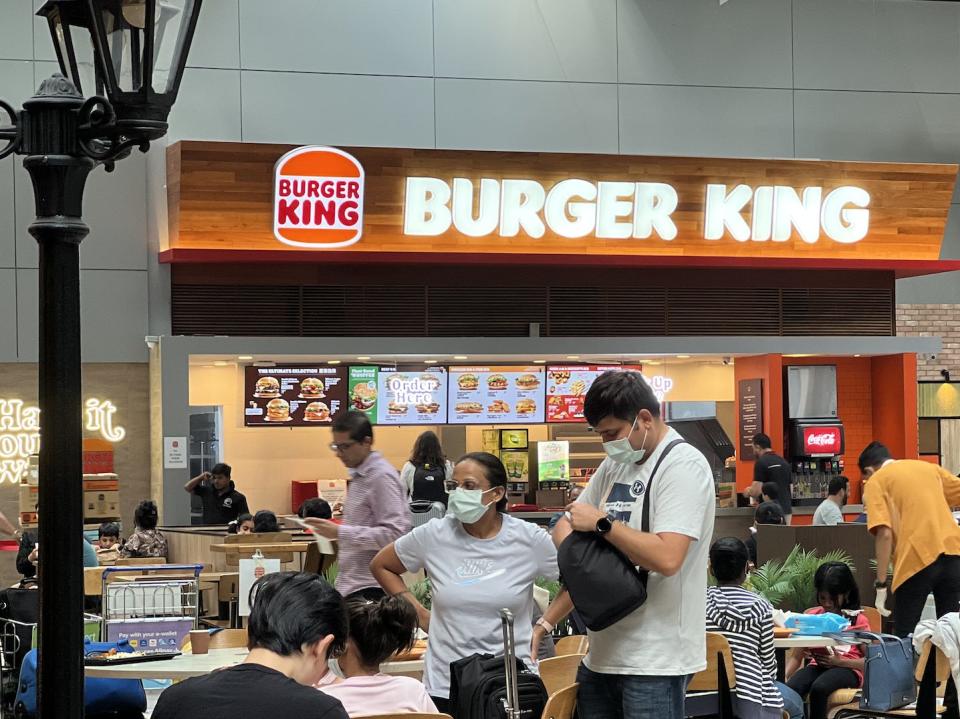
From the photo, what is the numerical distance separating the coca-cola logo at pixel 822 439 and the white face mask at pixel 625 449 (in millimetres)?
10979

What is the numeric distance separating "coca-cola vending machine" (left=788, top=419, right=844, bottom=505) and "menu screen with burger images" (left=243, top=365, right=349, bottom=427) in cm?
477

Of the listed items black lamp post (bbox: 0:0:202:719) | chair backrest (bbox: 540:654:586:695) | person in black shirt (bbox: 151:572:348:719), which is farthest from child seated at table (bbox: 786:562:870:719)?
black lamp post (bbox: 0:0:202:719)

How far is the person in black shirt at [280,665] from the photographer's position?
2.82m

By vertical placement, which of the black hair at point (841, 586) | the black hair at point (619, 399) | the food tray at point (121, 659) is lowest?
the food tray at point (121, 659)

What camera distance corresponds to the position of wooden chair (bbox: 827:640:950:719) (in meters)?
5.38

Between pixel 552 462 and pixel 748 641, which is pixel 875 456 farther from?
pixel 552 462

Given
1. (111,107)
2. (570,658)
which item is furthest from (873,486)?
(111,107)

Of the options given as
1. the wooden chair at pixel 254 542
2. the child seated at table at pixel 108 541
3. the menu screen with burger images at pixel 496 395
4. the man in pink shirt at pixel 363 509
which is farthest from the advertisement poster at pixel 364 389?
the man in pink shirt at pixel 363 509

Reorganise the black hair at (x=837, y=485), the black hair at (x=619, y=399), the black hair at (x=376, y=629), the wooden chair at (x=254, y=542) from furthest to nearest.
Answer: the black hair at (x=837, y=485) → the wooden chair at (x=254, y=542) → the black hair at (x=376, y=629) → the black hair at (x=619, y=399)

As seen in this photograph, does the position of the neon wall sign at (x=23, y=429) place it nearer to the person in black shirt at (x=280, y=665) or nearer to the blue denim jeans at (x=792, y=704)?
the blue denim jeans at (x=792, y=704)

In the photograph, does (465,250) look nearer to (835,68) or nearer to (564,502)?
(564,502)

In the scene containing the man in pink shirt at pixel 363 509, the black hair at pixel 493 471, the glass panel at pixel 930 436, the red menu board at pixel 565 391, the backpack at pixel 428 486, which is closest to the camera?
the black hair at pixel 493 471

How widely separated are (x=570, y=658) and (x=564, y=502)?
30.4ft

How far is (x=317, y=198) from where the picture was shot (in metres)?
13.0
